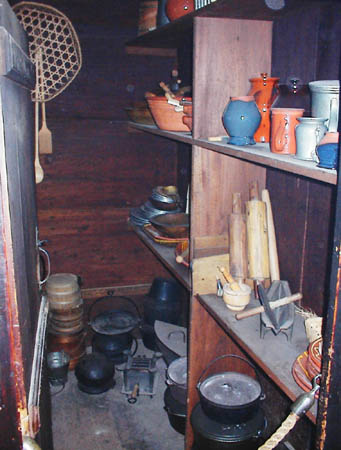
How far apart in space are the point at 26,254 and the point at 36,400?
0.45 meters

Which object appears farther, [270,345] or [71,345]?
[71,345]

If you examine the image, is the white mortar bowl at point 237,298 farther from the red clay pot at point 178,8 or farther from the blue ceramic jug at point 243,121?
the red clay pot at point 178,8

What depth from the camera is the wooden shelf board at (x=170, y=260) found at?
2174 mm

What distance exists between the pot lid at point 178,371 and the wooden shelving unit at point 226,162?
0.74 ft

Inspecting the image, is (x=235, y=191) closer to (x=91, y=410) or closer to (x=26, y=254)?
(x=26, y=254)

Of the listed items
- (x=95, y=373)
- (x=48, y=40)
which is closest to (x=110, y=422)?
(x=95, y=373)

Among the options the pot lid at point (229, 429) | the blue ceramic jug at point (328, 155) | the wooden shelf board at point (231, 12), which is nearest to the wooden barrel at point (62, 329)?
the pot lid at point (229, 429)

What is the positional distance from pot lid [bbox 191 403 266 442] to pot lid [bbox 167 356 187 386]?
494 mm

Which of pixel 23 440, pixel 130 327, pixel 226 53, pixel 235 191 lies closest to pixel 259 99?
pixel 226 53

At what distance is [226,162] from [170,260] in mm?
652

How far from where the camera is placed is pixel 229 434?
6.04 feet

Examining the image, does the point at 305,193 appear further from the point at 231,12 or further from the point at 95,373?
the point at 95,373

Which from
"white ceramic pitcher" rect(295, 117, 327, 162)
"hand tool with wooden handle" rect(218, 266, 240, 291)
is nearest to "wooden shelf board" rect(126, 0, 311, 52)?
"white ceramic pitcher" rect(295, 117, 327, 162)

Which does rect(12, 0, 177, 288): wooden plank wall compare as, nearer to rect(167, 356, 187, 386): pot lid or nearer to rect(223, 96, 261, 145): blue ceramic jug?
rect(167, 356, 187, 386): pot lid
